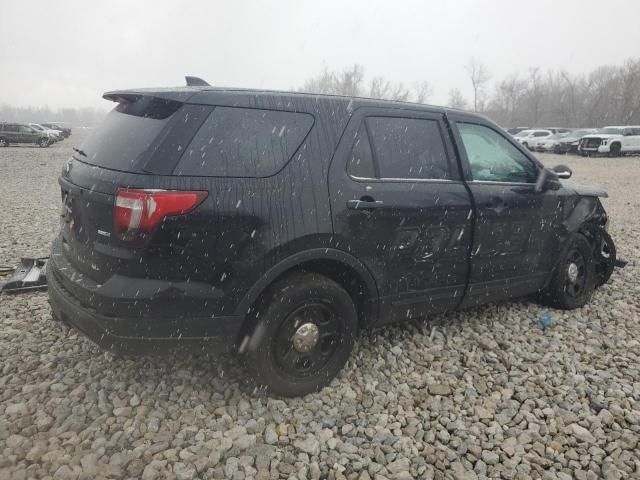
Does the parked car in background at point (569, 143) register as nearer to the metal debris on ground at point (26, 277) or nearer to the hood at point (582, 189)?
the hood at point (582, 189)

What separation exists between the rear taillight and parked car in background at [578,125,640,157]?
29.2 meters

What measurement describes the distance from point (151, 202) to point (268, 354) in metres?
1.09

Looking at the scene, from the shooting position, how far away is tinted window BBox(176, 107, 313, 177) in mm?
2631

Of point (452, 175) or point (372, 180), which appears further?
point (452, 175)

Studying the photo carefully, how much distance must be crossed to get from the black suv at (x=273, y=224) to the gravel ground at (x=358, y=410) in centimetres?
36

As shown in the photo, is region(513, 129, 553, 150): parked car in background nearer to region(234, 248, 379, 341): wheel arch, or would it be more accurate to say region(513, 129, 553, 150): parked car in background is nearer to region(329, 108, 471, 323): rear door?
→ region(329, 108, 471, 323): rear door

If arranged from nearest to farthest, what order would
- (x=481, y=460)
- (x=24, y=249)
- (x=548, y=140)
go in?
(x=481, y=460)
(x=24, y=249)
(x=548, y=140)

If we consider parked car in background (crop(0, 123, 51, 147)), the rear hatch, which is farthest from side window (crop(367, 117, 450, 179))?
parked car in background (crop(0, 123, 51, 147))

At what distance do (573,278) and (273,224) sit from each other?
3.28 m

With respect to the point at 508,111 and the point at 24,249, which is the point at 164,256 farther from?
the point at 508,111

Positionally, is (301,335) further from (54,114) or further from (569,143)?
(54,114)

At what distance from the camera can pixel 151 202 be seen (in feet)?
8.13

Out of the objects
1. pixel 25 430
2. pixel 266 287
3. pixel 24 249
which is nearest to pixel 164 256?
pixel 266 287

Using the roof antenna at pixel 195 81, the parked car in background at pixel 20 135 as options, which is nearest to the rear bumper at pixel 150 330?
the roof antenna at pixel 195 81
